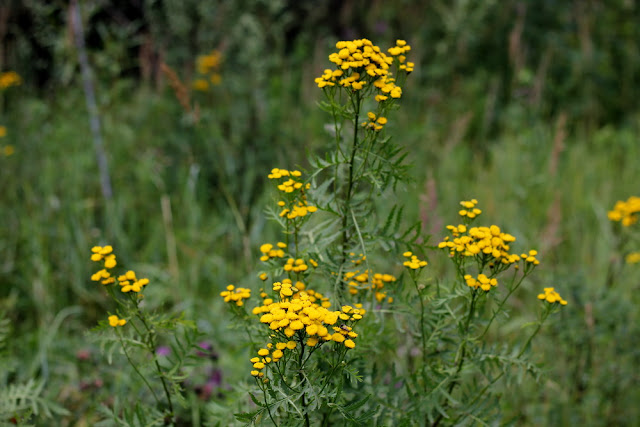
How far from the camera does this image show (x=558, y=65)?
200 inches

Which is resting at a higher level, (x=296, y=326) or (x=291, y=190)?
(x=291, y=190)

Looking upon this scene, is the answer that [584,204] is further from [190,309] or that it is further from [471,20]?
[190,309]

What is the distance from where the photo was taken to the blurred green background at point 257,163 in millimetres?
2131

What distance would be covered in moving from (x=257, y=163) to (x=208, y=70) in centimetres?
90

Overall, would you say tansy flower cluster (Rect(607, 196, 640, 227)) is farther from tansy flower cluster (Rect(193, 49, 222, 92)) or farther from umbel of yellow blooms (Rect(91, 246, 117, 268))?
tansy flower cluster (Rect(193, 49, 222, 92))

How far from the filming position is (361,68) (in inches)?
42.9

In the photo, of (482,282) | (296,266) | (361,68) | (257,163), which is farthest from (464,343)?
(257,163)

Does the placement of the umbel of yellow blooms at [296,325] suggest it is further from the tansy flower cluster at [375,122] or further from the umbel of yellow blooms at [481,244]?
the tansy flower cluster at [375,122]

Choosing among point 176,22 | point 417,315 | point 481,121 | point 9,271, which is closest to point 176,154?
point 176,22

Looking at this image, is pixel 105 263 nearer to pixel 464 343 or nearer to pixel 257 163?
pixel 464 343

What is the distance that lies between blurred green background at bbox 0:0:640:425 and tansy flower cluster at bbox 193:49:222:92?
8cm

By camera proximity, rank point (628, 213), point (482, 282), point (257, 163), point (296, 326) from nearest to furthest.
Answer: point (296, 326), point (482, 282), point (628, 213), point (257, 163)

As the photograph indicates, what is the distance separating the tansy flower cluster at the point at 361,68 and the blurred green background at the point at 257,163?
0.74 m

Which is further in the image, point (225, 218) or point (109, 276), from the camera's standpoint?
point (225, 218)
